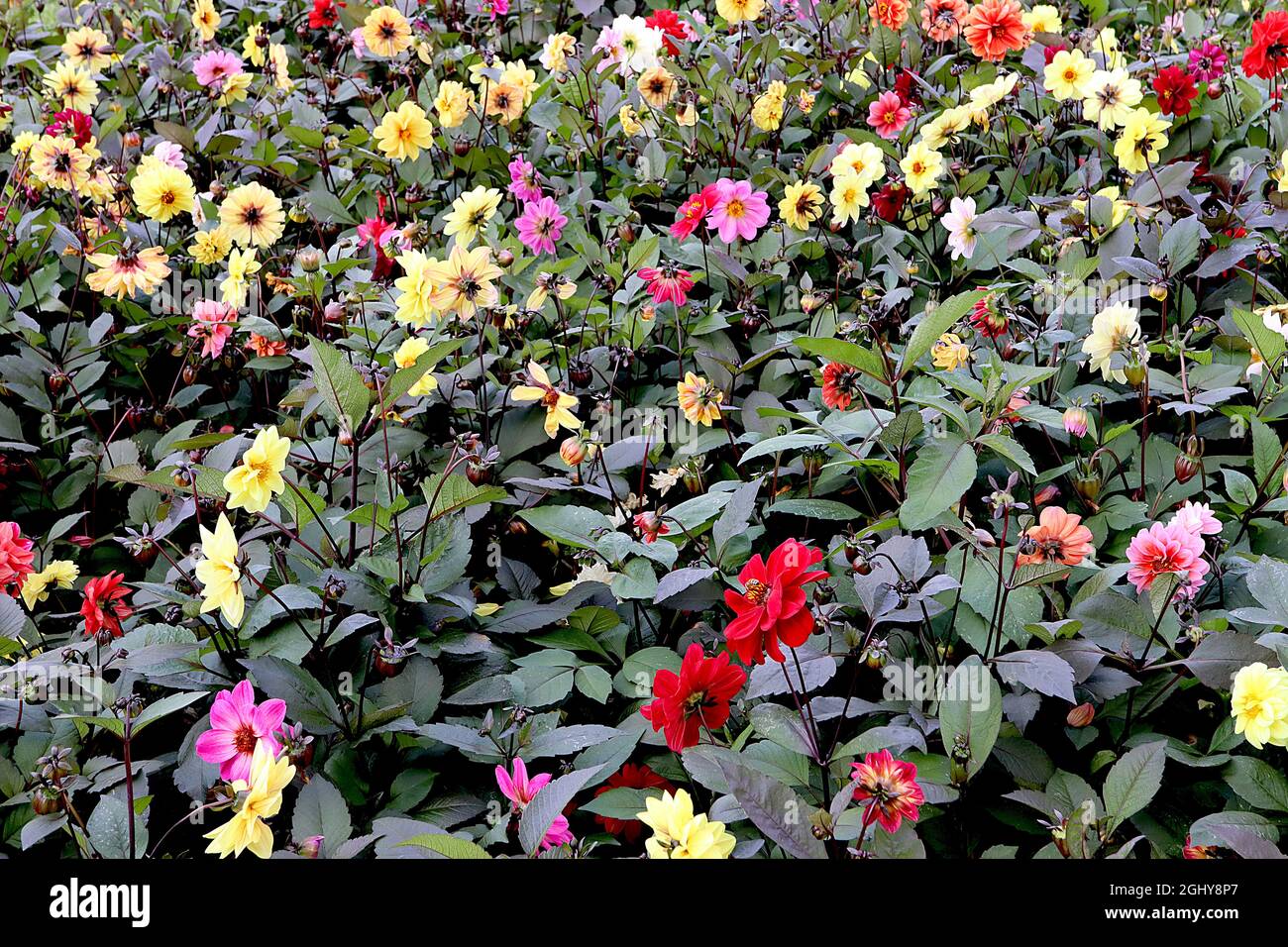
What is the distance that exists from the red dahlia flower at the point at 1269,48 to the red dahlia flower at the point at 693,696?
7.56 ft

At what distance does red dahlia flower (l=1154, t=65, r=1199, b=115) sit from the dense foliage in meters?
0.01

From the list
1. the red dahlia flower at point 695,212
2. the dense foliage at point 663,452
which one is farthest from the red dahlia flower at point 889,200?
the red dahlia flower at point 695,212

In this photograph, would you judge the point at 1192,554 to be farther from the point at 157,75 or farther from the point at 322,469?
the point at 157,75

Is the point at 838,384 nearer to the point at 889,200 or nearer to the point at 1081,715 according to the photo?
the point at 1081,715

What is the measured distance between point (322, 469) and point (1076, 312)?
1598mm

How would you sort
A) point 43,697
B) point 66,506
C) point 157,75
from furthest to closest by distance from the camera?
1. point 157,75
2. point 66,506
3. point 43,697

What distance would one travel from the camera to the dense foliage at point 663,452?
4.87ft

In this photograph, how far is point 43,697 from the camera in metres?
1.70

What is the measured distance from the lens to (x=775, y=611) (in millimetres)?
1327

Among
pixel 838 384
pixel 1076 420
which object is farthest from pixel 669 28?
pixel 1076 420

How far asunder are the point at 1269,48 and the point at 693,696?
240 cm

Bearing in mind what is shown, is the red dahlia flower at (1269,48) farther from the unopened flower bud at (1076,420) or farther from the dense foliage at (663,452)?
the unopened flower bud at (1076,420)

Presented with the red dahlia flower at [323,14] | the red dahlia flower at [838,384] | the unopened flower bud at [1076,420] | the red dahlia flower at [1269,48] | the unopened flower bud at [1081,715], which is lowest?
the unopened flower bud at [1081,715]
